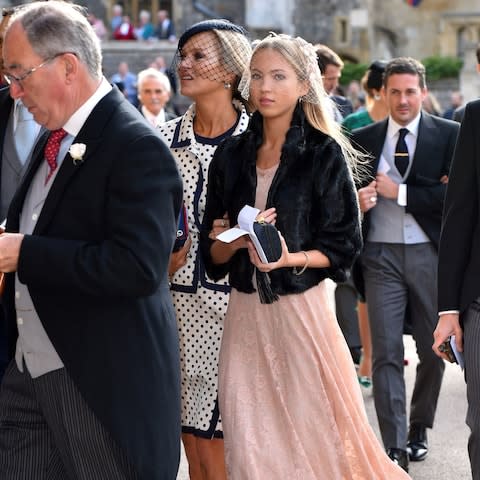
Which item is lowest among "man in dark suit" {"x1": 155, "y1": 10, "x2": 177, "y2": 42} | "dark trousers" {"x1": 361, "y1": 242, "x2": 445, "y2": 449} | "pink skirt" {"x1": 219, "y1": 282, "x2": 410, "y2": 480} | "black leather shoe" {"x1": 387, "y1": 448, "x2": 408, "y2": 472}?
"man in dark suit" {"x1": 155, "y1": 10, "x2": 177, "y2": 42}

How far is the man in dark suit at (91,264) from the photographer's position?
3.96m

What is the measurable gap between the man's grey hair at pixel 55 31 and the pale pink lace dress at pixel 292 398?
56.8 inches

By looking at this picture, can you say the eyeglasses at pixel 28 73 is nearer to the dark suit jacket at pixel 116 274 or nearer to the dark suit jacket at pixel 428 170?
the dark suit jacket at pixel 116 274

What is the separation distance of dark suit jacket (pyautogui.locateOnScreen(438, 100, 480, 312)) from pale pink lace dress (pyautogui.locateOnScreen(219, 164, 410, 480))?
0.50 metres

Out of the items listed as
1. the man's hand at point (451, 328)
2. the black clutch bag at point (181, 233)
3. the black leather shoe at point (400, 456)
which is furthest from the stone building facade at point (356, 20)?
the man's hand at point (451, 328)

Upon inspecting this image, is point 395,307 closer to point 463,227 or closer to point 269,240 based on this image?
point 463,227

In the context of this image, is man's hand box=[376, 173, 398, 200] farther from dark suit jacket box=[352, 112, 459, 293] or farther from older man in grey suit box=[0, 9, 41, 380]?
older man in grey suit box=[0, 9, 41, 380]

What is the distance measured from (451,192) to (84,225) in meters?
1.67

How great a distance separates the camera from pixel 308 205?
525 centimetres

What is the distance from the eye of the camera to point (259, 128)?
548 cm

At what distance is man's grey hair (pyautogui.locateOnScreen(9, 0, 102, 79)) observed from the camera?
13.2 ft

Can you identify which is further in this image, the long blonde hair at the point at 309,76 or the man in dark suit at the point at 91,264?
the long blonde hair at the point at 309,76

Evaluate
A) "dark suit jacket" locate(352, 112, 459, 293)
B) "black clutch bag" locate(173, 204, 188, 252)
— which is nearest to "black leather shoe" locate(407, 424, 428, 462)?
"dark suit jacket" locate(352, 112, 459, 293)

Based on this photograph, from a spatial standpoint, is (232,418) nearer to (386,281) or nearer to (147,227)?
(147,227)
